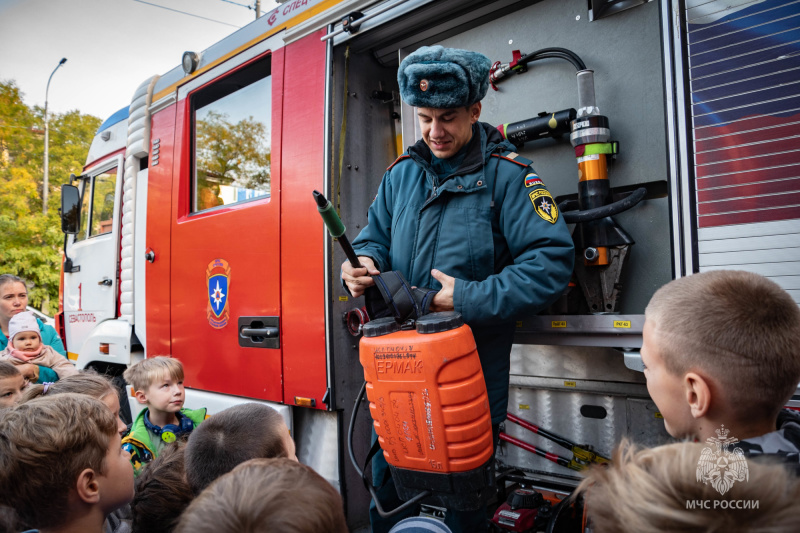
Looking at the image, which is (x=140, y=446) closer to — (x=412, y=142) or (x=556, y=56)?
(x=412, y=142)

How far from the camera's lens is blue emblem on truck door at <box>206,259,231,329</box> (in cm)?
309

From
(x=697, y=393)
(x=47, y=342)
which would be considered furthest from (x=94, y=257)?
(x=697, y=393)

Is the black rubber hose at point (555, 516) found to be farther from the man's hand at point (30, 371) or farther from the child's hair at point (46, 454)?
the man's hand at point (30, 371)

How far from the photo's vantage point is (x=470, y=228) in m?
1.81

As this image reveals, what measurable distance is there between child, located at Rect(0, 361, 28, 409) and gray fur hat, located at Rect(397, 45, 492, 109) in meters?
2.19

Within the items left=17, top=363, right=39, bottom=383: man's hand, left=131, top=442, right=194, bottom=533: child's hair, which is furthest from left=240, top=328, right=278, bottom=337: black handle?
left=17, top=363, right=39, bottom=383: man's hand

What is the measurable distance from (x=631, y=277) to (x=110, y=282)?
387 centimetres

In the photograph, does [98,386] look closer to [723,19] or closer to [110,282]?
[110,282]

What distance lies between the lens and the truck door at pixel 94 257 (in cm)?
429

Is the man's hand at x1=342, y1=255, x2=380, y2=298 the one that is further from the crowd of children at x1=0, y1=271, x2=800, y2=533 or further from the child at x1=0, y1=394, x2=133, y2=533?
the child at x1=0, y1=394, x2=133, y2=533

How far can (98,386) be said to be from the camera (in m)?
2.30

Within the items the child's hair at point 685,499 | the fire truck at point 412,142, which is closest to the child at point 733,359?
the child's hair at point 685,499

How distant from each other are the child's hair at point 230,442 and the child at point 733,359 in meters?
1.17

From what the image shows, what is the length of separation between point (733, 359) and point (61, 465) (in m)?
1.58
